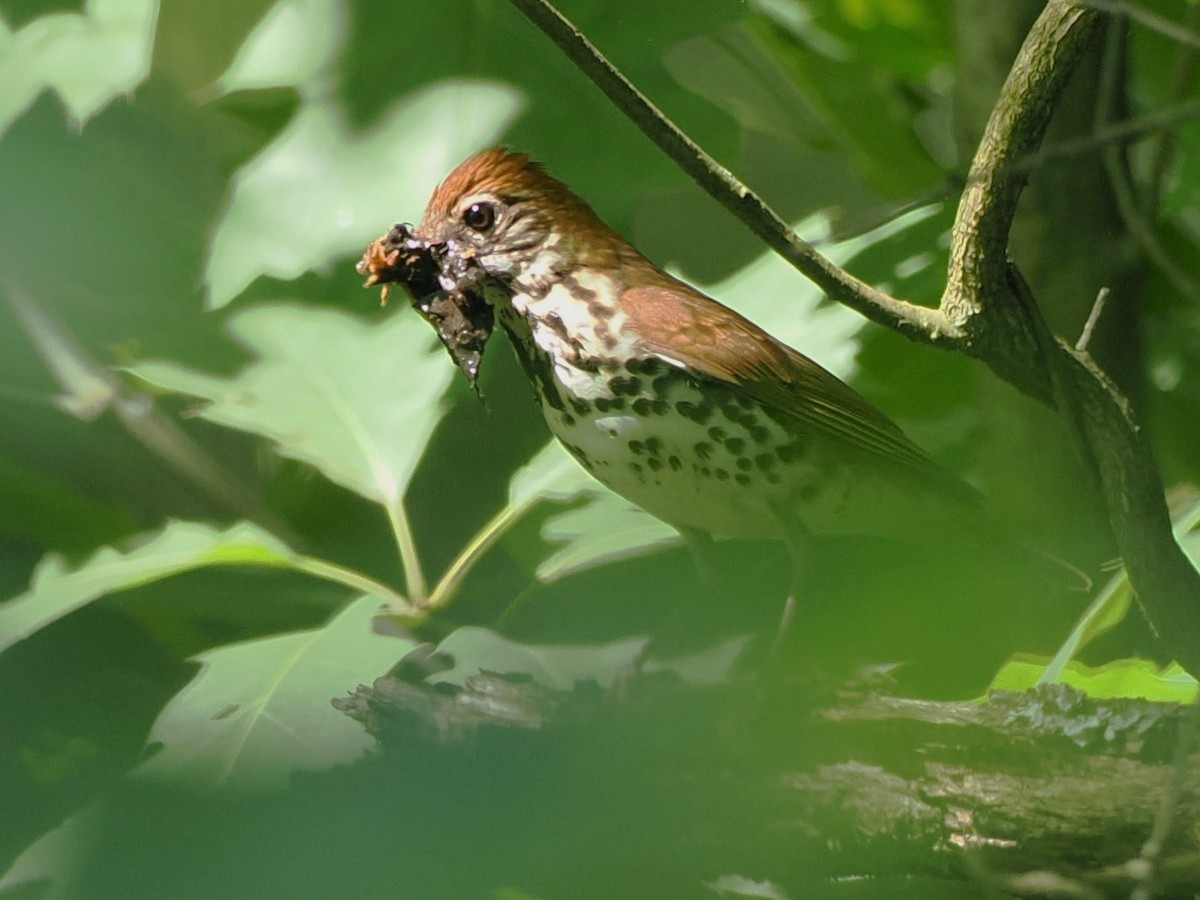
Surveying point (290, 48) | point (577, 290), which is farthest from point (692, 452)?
point (290, 48)

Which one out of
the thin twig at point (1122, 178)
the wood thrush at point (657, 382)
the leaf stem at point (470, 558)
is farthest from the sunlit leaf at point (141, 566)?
the thin twig at point (1122, 178)

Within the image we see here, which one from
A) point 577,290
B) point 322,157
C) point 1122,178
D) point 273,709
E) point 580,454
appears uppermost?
point 1122,178

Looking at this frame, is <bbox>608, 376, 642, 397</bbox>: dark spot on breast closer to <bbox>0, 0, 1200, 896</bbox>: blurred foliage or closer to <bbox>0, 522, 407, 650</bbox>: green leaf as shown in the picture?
<bbox>0, 0, 1200, 896</bbox>: blurred foliage

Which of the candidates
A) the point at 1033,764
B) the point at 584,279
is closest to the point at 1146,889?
the point at 1033,764

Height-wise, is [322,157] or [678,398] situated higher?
[322,157]

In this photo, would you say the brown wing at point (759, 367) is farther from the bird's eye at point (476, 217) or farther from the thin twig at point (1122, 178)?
the thin twig at point (1122, 178)

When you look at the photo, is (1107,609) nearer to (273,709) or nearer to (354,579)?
(273,709)

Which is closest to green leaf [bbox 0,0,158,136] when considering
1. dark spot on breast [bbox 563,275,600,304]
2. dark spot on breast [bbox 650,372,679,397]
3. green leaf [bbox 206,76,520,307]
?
green leaf [bbox 206,76,520,307]

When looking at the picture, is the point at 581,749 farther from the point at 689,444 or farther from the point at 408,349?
the point at 408,349
